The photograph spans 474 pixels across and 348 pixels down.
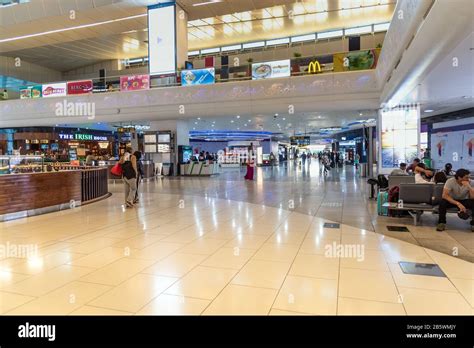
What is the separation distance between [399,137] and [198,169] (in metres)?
12.4

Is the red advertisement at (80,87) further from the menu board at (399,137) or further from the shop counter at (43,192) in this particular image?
the menu board at (399,137)

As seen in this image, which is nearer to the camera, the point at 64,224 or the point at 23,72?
the point at 64,224

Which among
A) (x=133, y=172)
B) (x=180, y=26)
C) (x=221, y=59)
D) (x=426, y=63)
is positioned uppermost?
(x=180, y=26)

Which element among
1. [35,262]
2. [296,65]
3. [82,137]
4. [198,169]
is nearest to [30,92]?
[82,137]

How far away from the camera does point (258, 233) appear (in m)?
5.97

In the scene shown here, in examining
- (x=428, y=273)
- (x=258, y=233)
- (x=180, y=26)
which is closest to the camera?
(x=428, y=273)

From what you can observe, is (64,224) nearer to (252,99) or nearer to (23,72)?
(252,99)

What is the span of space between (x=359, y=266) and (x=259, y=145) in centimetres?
3223

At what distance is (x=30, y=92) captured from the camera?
68.4 feet

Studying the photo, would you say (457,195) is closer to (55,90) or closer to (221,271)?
(221,271)

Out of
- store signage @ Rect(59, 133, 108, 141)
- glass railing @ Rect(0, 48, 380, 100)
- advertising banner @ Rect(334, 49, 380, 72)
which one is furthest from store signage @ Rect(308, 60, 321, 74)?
store signage @ Rect(59, 133, 108, 141)

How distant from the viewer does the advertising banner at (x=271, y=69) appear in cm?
1577

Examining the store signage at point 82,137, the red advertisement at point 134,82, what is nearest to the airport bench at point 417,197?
the red advertisement at point 134,82
